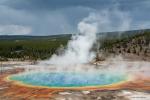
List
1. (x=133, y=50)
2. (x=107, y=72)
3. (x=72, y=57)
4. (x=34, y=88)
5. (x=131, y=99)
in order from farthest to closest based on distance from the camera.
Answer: (x=133, y=50) < (x=72, y=57) < (x=107, y=72) < (x=34, y=88) < (x=131, y=99)

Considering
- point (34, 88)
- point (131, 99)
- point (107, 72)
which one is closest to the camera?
point (131, 99)

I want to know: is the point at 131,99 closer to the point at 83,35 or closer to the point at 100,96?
the point at 100,96

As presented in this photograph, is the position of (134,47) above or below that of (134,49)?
above

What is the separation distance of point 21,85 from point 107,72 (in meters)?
17.0

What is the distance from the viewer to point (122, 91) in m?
32.5

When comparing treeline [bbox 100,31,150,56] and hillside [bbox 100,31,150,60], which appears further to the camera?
treeline [bbox 100,31,150,56]

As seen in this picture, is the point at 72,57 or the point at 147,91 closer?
the point at 147,91

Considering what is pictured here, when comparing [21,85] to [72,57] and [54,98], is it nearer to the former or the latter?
[54,98]

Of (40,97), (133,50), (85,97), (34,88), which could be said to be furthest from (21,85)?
(133,50)

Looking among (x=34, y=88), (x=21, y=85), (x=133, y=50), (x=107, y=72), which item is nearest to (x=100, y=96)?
(x=34, y=88)

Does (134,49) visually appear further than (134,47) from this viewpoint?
No

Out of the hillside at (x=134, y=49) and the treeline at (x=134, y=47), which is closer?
the hillside at (x=134, y=49)

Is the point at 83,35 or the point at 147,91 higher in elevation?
the point at 83,35

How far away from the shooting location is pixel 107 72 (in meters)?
51.1
